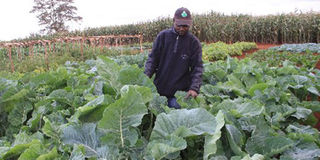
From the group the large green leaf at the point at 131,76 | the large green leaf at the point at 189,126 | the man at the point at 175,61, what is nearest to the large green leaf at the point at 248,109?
the large green leaf at the point at 189,126

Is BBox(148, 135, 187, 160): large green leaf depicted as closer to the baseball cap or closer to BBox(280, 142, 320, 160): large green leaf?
BBox(280, 142, 320, 160): large green leaf

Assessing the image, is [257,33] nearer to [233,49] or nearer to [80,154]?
[233,49]

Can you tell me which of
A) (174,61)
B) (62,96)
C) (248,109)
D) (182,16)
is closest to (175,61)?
(174,61)

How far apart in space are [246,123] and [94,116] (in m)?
0.88

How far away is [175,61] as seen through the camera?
3404 mm

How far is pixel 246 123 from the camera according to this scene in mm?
1645

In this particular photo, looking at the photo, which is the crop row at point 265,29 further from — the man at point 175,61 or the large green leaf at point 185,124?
the large green leaf at point 185,124

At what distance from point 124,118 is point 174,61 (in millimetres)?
2178

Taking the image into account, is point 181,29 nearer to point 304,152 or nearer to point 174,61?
point 174,61

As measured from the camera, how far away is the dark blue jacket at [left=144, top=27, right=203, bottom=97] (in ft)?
10.9

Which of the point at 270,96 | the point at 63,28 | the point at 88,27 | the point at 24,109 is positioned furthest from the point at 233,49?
the point at 63,28

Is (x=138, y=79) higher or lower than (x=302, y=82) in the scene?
higher

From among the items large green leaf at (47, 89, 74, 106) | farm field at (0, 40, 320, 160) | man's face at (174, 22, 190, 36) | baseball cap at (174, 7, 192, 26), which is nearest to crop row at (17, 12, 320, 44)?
man's face at (174, 22, 190, 36)

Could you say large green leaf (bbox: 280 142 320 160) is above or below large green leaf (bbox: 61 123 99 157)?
below
